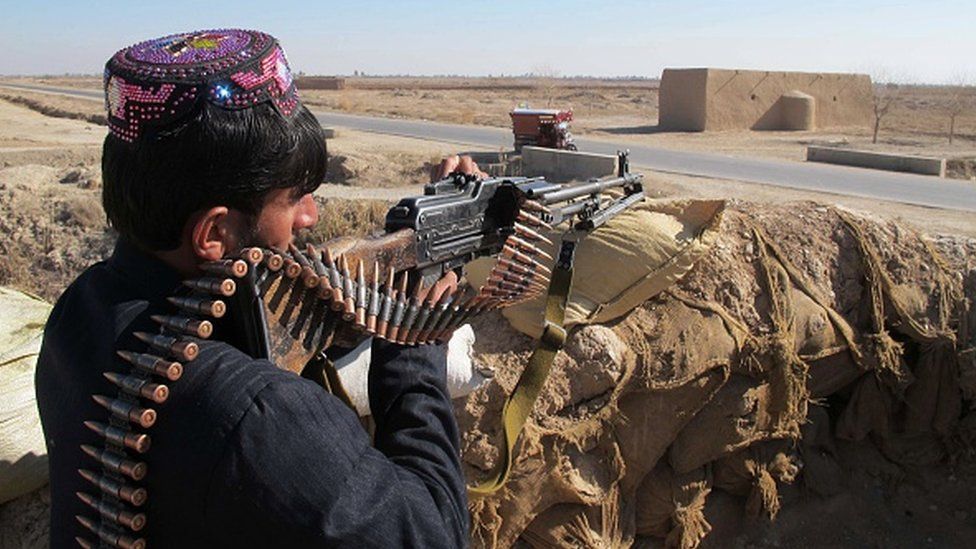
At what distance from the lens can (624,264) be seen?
14.5ft

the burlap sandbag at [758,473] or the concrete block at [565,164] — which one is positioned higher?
the concrete block at [565,164]

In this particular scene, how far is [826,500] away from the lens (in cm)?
574

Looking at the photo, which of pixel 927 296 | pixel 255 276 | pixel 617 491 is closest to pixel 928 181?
pixel 927 296

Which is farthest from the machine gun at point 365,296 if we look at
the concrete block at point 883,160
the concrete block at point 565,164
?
the concrete block at point 883,160

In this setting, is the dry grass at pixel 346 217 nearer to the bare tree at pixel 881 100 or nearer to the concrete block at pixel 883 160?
the concrete block at pixel 883 160

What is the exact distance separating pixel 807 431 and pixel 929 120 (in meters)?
46.2

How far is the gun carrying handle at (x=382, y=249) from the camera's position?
2086 mm

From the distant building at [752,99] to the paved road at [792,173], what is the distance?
6.25 m

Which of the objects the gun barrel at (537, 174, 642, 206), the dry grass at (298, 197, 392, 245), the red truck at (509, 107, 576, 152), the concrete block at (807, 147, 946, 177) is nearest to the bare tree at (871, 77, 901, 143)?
the concrete block at (807, 147, 946, 177)

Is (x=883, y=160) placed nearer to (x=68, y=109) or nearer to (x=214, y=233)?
(x=214, y=233)

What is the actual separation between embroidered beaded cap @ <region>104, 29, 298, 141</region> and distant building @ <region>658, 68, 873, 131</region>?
32480 millimetres

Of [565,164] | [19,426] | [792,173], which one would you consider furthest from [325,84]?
[19,426]

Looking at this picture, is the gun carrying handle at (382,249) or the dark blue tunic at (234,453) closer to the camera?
the dark blue tunic at (234,453)

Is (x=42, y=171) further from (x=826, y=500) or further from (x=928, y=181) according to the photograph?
(x=928, y=181)
